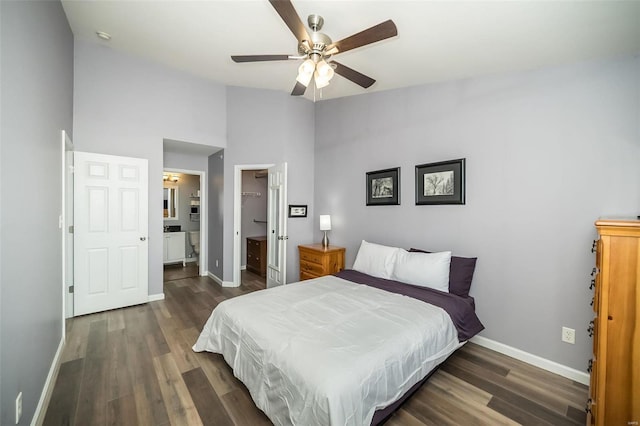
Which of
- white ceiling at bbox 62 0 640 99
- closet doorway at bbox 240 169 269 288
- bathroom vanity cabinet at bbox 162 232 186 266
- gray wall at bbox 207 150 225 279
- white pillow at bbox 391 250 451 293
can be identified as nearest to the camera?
white ceiling at bbox 62 0 640 99

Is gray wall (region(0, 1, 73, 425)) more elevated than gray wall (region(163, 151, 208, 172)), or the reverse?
gray wall (region(163, 151, 208, 172))

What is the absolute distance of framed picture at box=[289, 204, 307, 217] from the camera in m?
4.26

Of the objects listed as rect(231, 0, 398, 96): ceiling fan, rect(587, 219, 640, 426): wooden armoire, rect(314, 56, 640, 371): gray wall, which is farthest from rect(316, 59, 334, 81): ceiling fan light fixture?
rect(587, 219, 640, 426): wooden armoire

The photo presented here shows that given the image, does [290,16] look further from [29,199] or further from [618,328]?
[618,328]

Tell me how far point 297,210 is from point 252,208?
220 centimetres

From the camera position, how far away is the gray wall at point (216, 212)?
180 inches

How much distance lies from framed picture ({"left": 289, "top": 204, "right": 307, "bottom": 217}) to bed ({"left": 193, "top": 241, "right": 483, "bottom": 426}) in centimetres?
184

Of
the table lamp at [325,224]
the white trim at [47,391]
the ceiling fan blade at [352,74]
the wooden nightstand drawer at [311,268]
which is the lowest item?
the white trim at [47,391]

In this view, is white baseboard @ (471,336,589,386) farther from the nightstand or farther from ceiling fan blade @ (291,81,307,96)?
ceiling fan blade @ (291,81,307,96)

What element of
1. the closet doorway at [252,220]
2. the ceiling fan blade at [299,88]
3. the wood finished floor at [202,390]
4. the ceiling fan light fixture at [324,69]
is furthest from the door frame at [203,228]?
the ceiling fan light fixture at [324,69]

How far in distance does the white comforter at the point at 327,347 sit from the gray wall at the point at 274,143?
207 centimetres

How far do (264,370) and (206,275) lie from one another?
403cm

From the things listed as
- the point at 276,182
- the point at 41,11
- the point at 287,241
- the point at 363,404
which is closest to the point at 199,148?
the point at 276,182

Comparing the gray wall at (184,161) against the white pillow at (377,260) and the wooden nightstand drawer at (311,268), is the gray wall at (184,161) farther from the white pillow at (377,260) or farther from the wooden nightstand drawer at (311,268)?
the white pillow at (377,260)
